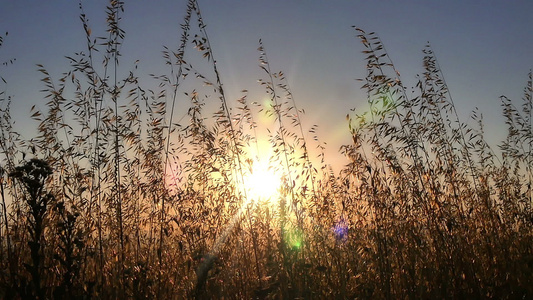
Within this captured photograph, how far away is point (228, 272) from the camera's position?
3.49 meters

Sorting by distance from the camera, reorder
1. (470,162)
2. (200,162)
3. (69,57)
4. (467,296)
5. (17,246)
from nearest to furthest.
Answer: (467,296), (17,246), (69,57), (200,162), (470,162)

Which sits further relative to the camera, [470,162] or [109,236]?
[470,162]

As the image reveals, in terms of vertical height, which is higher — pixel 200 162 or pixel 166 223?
pixel 200 162

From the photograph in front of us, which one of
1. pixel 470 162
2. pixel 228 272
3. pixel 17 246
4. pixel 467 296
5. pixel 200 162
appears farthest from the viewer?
pixel 470 162

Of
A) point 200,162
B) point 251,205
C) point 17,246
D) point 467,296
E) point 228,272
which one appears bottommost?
point 467,296

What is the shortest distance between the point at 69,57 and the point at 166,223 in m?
1.97

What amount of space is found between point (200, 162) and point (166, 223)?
35.2 inches

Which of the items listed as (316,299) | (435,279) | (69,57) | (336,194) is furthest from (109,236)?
(435,279)

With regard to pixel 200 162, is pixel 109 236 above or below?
below

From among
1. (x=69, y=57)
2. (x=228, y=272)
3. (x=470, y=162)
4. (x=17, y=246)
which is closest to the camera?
(x=17, y=246)

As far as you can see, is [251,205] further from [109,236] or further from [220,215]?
[109,236]

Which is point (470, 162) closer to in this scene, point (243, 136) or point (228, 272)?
point (243, 136)

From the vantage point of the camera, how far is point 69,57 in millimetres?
3957

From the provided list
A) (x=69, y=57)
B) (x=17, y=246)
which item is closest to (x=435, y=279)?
(x=17, y=246)
